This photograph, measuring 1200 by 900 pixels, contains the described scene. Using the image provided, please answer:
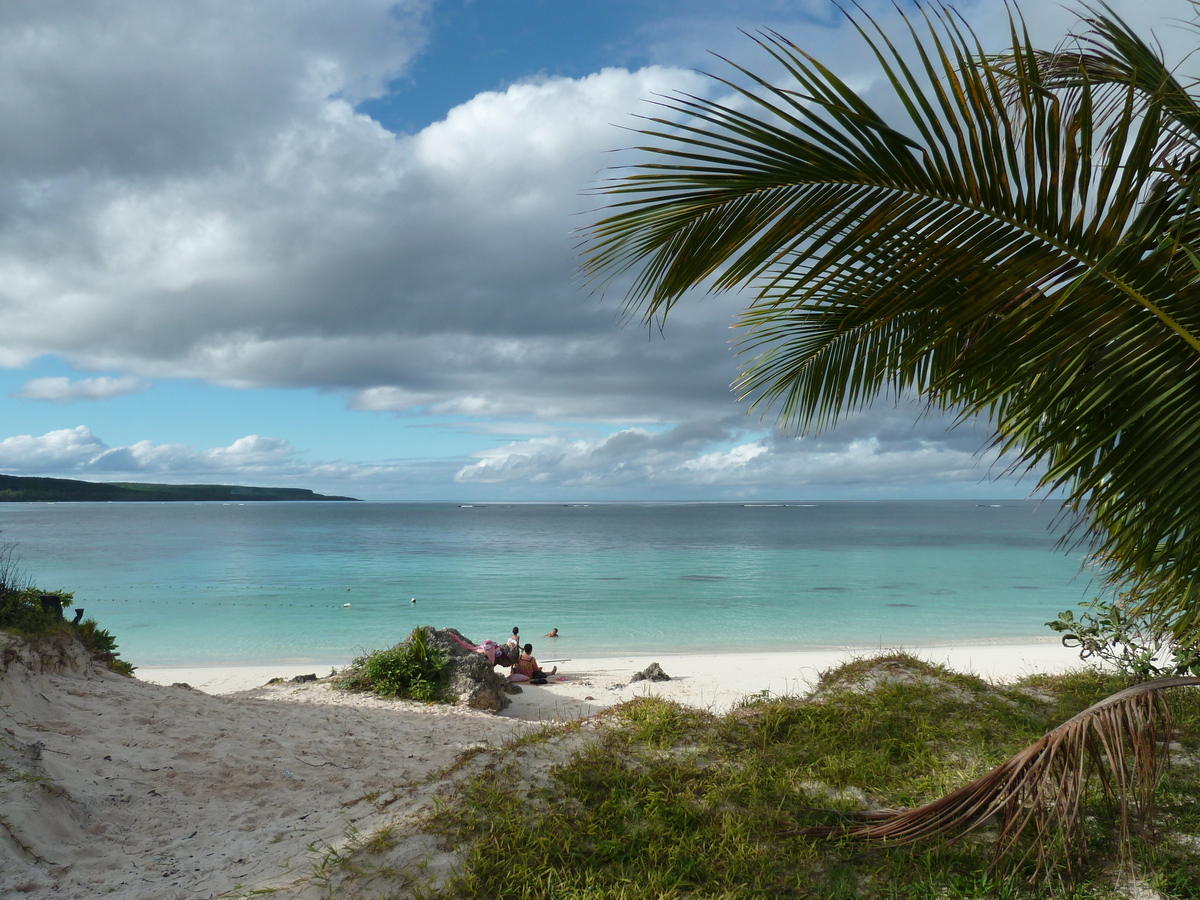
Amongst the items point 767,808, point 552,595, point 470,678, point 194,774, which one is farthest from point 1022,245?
point 552,595

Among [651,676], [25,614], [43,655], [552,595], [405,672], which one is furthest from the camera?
[552,595]

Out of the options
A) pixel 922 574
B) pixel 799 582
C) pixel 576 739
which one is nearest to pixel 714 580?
pixel 799 582

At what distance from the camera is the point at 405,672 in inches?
375

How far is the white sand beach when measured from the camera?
406 cm

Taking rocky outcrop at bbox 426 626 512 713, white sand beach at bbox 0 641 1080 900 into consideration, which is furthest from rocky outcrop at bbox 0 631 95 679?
rocky outcrop at bbox 426 626 512 713

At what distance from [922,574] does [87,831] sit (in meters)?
35.8

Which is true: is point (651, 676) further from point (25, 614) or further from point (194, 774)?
point (25, 614)

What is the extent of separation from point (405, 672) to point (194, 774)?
3950 mm

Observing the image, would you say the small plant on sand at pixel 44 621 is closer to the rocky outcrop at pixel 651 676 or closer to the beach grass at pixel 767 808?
the beach grass at pixel 767 808

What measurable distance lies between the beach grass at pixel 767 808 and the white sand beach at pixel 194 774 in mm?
695

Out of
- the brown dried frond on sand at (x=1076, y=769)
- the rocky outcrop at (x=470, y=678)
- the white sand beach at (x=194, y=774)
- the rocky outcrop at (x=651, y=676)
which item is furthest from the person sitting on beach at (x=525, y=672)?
the brown dried frond on sand at (x=1076, y=769)

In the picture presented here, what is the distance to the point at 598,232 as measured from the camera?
2953 millimetres

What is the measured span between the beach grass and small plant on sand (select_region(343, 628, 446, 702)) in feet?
14.1

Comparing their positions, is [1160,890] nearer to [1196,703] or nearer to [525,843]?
[525,843]
